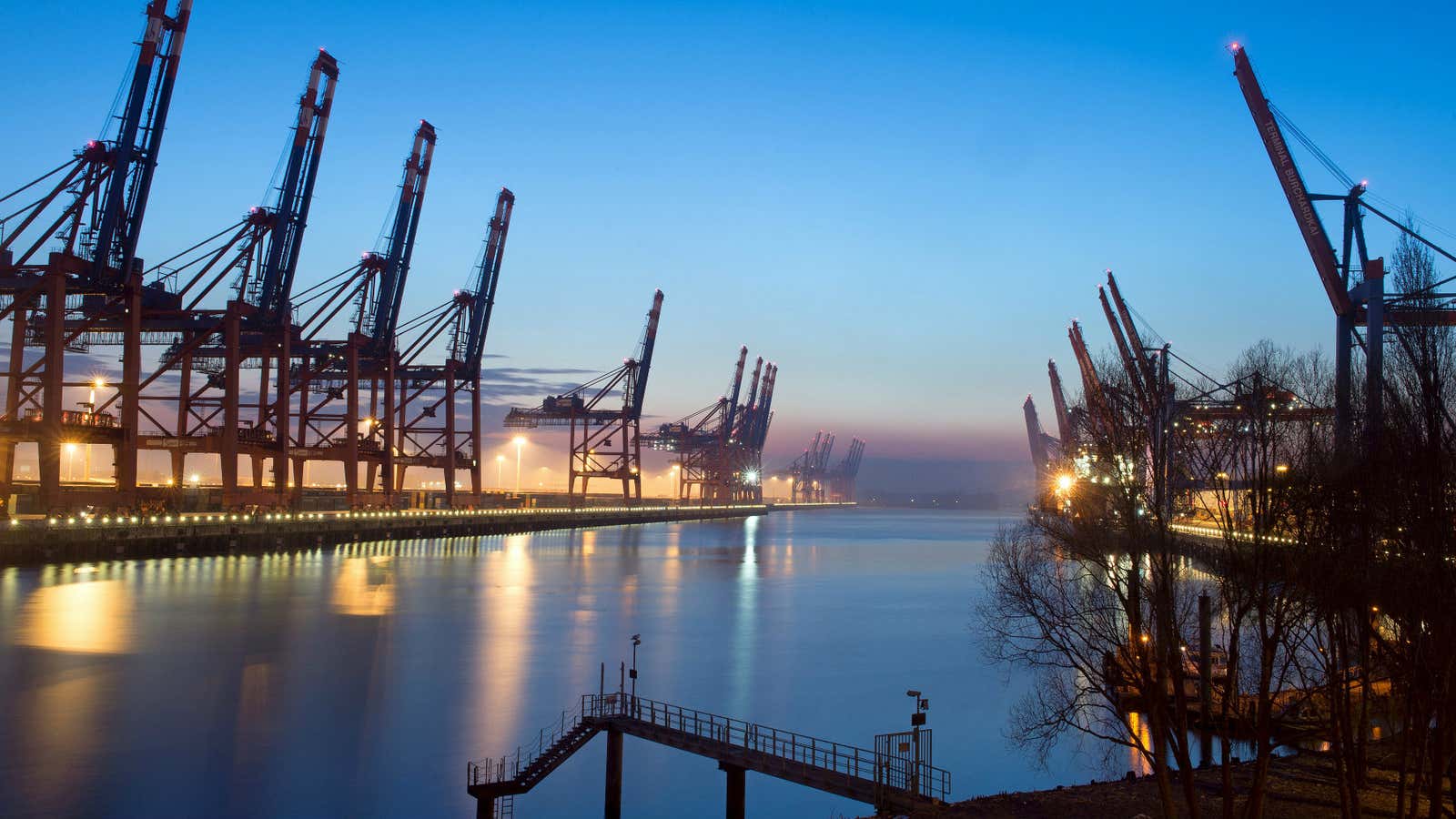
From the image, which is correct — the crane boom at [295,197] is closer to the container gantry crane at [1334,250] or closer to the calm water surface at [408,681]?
the calm water surface at [408,681]

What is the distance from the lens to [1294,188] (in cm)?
3316

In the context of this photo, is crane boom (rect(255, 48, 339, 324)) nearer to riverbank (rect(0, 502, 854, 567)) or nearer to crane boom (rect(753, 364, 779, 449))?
riverbank (rect(0, 502, 854, 567))

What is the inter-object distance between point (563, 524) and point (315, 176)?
50.0m

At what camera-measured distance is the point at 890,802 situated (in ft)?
48.9

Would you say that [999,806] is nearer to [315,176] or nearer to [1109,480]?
[1109,480]

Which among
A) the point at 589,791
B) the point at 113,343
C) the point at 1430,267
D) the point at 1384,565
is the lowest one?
the point at 589,791

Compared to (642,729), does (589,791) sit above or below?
below

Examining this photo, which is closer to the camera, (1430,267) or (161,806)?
(1430,267)

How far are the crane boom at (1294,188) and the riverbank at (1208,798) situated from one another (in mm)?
17403

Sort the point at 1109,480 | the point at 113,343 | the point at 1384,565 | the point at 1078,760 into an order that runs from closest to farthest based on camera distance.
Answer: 1. the point at 1384,565
2. the point at 1109,480
3. the point at 1078,760
4. the point at 113,343

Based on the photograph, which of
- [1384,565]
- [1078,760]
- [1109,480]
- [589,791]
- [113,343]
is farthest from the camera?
[113,343]

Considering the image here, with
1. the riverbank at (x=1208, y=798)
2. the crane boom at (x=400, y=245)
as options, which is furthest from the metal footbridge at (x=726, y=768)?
the crane boom at (x=400, y=245)

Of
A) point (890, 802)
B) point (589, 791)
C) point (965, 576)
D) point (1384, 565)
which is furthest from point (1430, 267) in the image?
point (965, 576)

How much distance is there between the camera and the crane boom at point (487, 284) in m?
83.7
